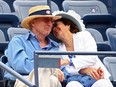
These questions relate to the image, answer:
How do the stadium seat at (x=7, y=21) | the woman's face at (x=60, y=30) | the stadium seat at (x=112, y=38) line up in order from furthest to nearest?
the stadium seat at (x=7, y=21) < the stadium seat at (x=112, y=38) < the woman's face at (x=60, y=30)

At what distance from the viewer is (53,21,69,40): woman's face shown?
4.96m

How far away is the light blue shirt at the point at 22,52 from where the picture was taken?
4586 millimetres

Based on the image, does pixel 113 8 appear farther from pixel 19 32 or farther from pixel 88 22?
pixel 19 32

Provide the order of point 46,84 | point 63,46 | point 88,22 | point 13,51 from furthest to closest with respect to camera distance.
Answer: point 88,22, point 63,46, point 13,51, point 46,84

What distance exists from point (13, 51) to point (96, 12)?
241cm

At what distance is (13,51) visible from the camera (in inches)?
183

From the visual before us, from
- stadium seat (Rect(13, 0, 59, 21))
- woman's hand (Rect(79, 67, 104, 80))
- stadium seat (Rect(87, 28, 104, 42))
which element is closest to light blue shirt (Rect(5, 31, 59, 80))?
woman's hand (Rect(79, 67, 104, 80))

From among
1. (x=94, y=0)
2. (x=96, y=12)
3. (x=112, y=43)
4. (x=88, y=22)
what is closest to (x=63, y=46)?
(x=112, y=43)

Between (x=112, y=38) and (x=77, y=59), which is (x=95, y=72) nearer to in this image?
(x=77, y=59)

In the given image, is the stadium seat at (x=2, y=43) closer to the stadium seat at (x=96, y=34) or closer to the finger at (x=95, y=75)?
the stadium seat at (x=96, y=34)

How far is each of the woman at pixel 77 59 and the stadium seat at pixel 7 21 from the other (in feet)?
3.37

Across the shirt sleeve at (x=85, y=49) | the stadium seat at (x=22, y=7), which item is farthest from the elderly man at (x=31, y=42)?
the stadium seat at (x=22, y=7)

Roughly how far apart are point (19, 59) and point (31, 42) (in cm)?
28

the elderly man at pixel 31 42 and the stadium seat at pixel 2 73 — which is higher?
the elderly man at pixel 31 42
